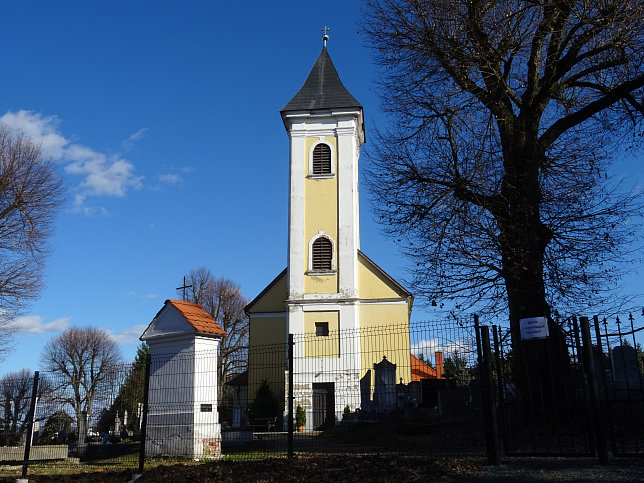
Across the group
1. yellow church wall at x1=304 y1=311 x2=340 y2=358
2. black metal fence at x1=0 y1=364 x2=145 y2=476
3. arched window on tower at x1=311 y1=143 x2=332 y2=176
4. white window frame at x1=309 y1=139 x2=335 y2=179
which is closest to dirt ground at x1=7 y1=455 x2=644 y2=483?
black metal fence at x1=0 y1=364 x2=145 y2=476

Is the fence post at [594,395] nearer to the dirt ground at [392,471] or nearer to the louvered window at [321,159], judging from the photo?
the dirt ground at [392,471]

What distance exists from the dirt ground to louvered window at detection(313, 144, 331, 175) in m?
22.5

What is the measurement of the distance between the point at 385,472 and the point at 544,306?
7.40 metres

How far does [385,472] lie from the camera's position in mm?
7977

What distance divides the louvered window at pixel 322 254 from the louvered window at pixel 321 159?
11.6 feet

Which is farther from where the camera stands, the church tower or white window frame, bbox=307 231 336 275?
white window frame, bbox=307 231 336 275

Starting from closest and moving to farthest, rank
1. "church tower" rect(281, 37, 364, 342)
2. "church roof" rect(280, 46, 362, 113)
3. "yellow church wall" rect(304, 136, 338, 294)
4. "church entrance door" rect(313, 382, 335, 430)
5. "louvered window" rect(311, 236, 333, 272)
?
"church entrance door" rect(313, 382, 335, 430) < "church tower" rect(281, 37, 364, 342) < "yellow church wall" rect(304, 136, 338, 294) < "louvered window" rect(311, 236, 333, 272) < "church roof" rect(280, 46, 362, 113)

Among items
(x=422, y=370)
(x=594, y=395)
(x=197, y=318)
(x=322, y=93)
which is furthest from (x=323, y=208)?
(x=594, y=395)

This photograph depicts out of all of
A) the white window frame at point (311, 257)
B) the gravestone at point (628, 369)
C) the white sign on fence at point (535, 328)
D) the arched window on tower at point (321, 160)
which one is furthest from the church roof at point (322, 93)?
the white sign on fence at point (535, 328)

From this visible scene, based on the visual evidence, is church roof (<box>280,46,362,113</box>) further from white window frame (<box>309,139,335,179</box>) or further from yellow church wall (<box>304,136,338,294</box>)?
yellow church wall (<box>304,136,338,294</box>)

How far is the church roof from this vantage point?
1246 inches

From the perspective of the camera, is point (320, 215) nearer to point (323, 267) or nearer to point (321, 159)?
point (323, 267)

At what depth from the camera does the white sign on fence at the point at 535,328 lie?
403 inches

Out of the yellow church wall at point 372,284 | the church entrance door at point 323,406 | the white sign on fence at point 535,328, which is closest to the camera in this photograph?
the white sign on fence at point 535,328
